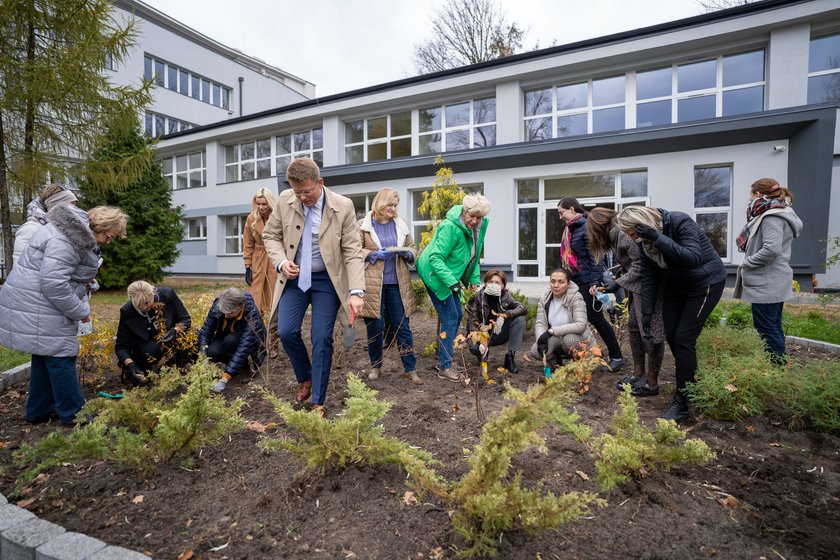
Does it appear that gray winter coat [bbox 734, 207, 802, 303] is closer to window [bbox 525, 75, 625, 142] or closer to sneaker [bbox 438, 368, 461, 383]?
sneaker [bbox 438, 368, 461, 383]

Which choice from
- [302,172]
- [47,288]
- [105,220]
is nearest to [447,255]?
[302,172]

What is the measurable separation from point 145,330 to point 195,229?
65.0 ft

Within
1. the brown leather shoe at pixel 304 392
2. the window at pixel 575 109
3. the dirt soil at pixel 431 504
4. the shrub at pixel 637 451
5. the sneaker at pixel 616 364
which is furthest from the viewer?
the window at pixel 575 109

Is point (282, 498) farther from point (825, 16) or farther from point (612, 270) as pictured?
point (825, 16)

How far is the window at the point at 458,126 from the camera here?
14.8 meters

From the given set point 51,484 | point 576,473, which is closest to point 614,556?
point 576,473

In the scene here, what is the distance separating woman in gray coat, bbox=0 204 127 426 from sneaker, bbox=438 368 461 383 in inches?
114

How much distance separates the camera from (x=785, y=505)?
2.17 m

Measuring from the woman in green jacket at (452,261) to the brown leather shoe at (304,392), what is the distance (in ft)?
4.34

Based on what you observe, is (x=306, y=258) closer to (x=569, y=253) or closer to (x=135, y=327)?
(x=135, y=327)

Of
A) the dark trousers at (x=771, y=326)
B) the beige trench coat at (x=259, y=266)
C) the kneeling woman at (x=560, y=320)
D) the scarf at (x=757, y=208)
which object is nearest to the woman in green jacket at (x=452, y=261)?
the kneeling woman at (x=560, y=320)

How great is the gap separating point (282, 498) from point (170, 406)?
3.90ft

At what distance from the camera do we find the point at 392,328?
446 centimetres

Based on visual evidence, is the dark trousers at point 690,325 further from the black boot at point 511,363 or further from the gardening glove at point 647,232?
the black boot at point 511,363
